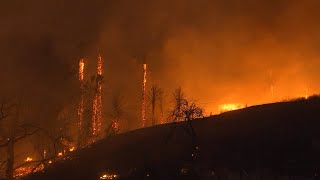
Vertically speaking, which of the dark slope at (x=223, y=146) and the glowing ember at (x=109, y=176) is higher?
the dark slope at (x=223, y=146)

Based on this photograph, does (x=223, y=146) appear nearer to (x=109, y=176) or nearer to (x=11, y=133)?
(x=109, y=176)

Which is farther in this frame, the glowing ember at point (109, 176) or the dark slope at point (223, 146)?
the glowing ember at point (109, 176)

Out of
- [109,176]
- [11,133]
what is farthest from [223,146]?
[11,133]

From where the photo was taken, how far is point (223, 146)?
34250mm

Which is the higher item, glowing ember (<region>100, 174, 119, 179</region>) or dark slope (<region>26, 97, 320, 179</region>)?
dark slope (<region>26, 97, 320, 179</region>)

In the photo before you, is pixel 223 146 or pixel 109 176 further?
pixel 223 146

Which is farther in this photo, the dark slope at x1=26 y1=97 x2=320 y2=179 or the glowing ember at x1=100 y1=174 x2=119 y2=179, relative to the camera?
the glowing ember at x1=100 y1=174 x2=119 y2=179

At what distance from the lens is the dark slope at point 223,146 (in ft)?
100

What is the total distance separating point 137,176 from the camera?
103 ft

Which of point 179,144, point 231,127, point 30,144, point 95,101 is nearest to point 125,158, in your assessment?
point 179,144

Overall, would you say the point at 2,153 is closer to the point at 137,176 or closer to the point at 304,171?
the point at 137,176

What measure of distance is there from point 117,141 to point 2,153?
33298 mm

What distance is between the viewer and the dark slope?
1204 inches

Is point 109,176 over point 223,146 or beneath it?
beneath
